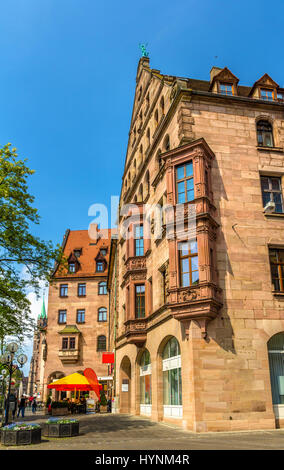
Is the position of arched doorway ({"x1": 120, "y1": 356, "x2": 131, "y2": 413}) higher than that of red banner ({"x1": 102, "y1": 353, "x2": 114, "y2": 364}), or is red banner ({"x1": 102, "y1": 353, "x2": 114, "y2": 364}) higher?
red banner ({"x1": 102, "y1": 353, "x2": 114, "y2": 364})

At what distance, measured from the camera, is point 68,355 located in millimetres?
52719

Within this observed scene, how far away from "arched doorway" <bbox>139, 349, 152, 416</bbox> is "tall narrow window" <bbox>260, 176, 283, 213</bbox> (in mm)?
12241

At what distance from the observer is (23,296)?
827 inches

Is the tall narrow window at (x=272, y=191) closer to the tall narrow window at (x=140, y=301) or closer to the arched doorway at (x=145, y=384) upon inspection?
the tall narrow window at (x=140, y=301)

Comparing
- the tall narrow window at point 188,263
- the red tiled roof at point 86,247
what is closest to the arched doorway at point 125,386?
the tall narrow window at point 188,263

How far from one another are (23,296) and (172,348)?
314 inches

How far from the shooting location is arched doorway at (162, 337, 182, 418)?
20516 millimetres

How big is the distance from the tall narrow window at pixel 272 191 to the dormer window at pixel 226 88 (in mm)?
5341

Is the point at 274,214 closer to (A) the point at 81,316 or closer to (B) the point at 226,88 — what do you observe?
(B) the point at 226,88

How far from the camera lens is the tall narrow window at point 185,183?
2056 cm

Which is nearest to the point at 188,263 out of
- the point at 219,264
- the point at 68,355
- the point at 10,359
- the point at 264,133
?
the point at 219,264

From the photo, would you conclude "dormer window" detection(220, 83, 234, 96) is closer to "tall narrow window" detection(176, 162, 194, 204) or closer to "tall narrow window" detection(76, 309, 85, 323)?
"tall narrow window" detection(176, 162, 194, 204)

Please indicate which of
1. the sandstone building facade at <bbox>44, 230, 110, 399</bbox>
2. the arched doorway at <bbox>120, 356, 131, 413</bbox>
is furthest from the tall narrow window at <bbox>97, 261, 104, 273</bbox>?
the arched doorway at <bbox>120, 356, 131, 413</bbox>

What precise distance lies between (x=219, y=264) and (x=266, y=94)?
34.9 ft
